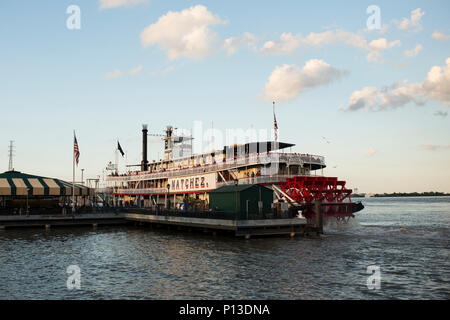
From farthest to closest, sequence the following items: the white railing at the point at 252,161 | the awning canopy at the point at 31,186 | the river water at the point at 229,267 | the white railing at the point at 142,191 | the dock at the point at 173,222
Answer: the white railing at the point at 142,191 < the awning canopy at the point at 31,186 < the white railing at the point at 252,161 < the dock at the point at 173,222 < the river water at the point at 229,267

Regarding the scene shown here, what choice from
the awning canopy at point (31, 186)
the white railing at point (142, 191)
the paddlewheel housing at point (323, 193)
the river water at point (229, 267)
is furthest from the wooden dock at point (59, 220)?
the paddlewheel housing at point (323, 193)

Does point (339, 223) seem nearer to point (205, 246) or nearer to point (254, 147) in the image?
point (254, 147)

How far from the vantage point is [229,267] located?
22.0 meters

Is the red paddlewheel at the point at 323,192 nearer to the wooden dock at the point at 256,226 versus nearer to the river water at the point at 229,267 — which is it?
the wooden dock at the point at 256,226

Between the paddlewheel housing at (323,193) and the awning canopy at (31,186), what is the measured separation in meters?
26.7

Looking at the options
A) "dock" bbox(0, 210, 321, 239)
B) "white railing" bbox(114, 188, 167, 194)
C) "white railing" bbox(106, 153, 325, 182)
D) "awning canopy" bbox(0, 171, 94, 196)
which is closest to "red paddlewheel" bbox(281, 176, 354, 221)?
"white railing" bbox(106, 153, 325, 182)

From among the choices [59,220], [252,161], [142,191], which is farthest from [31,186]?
[252,161]

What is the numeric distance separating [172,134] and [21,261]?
5024 centimetres

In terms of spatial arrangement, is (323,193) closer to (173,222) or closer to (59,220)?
(173,222)

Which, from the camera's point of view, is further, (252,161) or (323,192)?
(252,161)

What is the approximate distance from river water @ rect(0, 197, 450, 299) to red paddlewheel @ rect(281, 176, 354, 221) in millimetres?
8149

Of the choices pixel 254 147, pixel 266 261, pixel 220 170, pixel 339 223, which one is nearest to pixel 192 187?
pixel 220 170

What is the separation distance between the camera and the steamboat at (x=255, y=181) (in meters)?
41.2

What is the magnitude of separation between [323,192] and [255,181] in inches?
297
